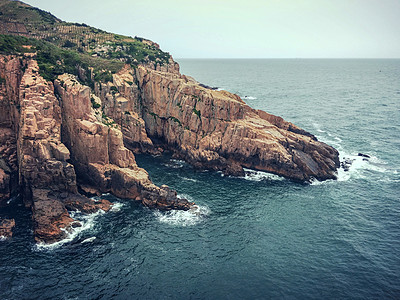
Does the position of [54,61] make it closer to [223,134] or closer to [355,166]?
[223,134]

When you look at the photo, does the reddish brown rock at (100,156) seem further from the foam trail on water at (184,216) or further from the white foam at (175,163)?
the white foam at (175,163)

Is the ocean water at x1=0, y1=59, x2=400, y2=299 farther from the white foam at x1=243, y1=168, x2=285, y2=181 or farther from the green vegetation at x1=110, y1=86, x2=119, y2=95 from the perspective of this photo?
the green vegetation at x1=110, y1=86, x2=119, y2=95

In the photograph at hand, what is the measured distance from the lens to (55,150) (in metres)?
65.3

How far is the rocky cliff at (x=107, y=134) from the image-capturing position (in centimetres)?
6450

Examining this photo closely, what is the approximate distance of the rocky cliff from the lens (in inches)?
2539

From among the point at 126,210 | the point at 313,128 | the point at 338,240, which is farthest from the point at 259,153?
the point at 313,128

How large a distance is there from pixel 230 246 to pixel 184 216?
1378cm

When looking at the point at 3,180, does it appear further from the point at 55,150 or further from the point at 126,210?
the point at 126,210

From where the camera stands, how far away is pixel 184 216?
Answer: 65.7m

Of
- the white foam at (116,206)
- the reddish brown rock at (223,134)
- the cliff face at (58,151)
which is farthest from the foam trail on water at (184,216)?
the reddish brown rock at (223,134)

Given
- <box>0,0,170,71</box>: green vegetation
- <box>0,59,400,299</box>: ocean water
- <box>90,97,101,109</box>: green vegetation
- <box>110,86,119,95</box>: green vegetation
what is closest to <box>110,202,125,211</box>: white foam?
<box>0,59,400,299</box>: ocean water

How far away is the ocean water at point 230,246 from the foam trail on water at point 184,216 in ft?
0.78

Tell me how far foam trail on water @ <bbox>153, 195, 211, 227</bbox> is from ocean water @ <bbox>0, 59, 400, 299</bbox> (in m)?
0.24

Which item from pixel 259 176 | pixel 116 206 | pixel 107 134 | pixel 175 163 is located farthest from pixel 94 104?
pixel 259 176
